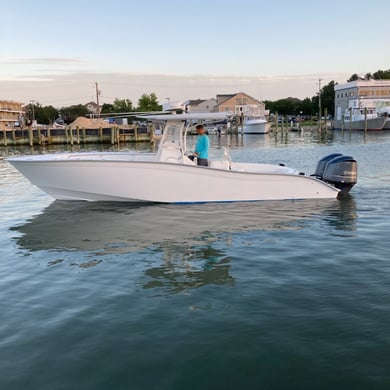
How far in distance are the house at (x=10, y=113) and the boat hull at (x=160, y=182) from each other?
11320 centimetres

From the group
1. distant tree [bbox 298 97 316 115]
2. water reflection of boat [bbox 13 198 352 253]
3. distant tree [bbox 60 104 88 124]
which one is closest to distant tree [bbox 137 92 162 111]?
distant tree [bbox 60 104 88 124]

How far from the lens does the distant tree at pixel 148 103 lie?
119 meters

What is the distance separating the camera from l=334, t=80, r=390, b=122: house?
287ft

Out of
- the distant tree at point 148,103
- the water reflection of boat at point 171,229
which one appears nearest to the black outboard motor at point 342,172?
the water reflection of boat at point 171,229

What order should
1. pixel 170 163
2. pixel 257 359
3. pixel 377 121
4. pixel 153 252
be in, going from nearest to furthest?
1. pixel 257 359
2. pixel 153 252
3. pixel 170 163
4. pixel 377 121

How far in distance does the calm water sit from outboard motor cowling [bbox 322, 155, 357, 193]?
86.6 inches

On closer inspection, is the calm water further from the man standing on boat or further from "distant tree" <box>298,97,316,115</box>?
"distant tree" <box>298,97,316,115</box>

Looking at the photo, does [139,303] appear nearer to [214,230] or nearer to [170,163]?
[214,230]

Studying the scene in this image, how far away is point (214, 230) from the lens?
35.0 ft

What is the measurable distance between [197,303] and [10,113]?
136578 mm

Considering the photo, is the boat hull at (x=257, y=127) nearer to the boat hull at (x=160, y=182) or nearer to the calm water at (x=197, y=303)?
the boat hull at (x=160, y=182)

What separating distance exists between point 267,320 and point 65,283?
3.47 m

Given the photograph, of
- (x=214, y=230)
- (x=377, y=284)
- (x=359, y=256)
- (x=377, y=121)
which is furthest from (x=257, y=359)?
(x=377, y=121)

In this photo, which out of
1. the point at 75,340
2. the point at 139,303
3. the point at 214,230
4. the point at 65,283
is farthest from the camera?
the point at 214,230
